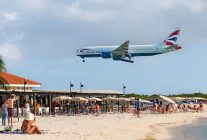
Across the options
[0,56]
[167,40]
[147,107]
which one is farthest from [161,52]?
[0,56]

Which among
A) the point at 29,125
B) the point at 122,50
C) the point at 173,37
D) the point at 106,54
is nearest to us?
the point at 29,125

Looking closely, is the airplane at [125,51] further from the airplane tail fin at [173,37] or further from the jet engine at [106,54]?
the airplane tail fin at [173,37]

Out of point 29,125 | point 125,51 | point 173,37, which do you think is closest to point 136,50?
point 125,51

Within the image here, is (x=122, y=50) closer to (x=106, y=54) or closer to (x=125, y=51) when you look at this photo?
(x=125, y=51)

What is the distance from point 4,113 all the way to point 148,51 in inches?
1950

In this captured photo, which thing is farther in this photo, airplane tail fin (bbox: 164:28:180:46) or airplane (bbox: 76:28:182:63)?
airplane tail fin (bbox: 164:28:180:46)

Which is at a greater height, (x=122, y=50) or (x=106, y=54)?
(x=122, y=50)

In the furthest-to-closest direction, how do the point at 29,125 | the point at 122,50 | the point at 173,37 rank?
the point at 173,37 < the point at 122,50 < the point at 29,125

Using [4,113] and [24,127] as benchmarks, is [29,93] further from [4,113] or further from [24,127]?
[24,127]

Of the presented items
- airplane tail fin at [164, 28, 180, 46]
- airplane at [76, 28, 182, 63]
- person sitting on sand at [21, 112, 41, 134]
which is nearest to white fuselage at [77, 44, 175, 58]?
airplane at [76, 28, 182, 63]

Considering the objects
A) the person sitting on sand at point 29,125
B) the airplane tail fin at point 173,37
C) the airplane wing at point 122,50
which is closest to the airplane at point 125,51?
the airplane wing at point 122,50

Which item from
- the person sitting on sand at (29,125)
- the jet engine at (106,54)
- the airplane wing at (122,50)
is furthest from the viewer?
the airplane wing at (122,50)

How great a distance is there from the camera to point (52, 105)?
141 feet

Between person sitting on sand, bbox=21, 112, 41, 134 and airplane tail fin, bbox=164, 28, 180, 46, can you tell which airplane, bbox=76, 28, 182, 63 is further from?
person sitting on sand, bbox=21, 112, 41, 134
